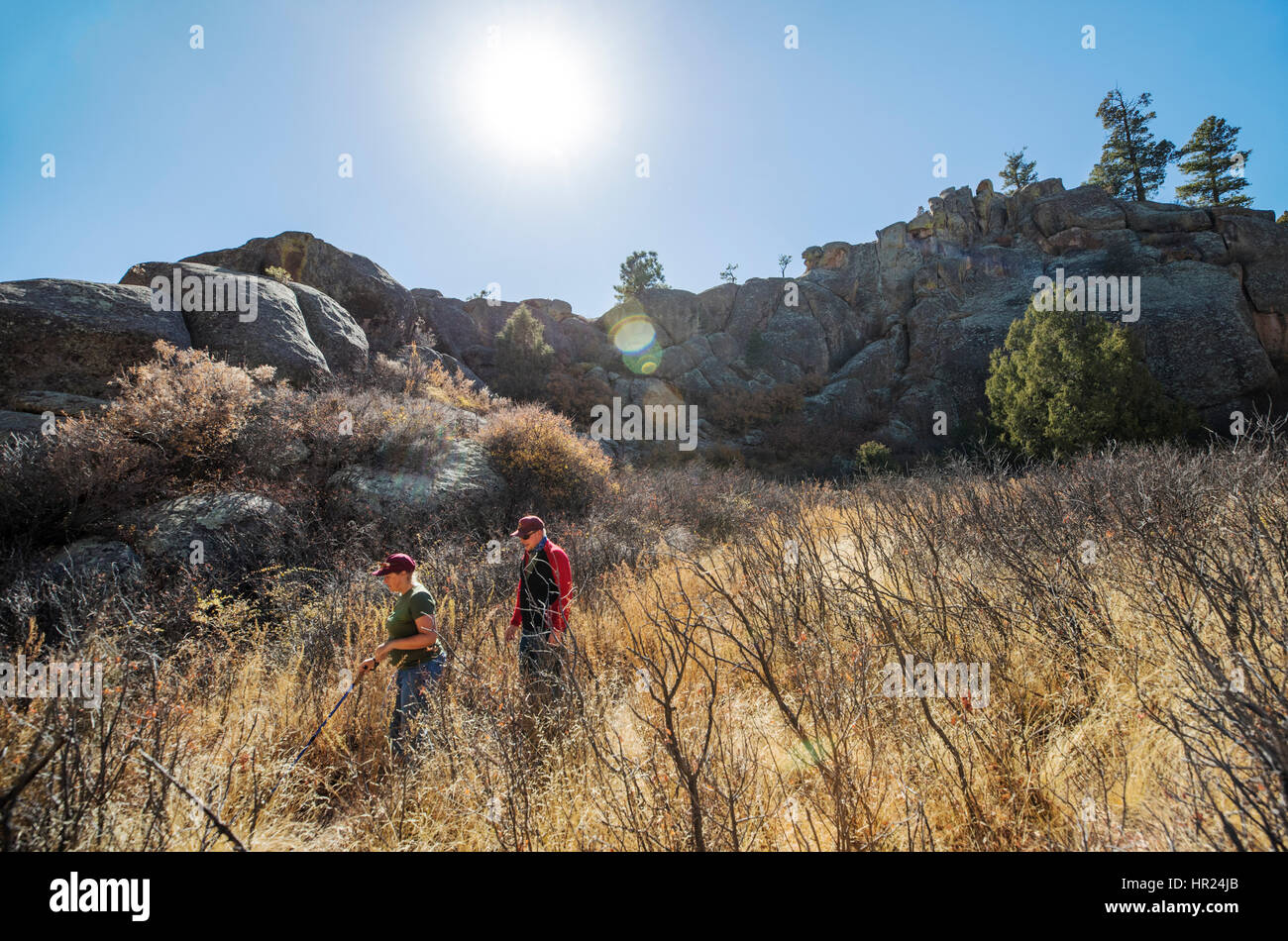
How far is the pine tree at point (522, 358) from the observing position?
2241cm

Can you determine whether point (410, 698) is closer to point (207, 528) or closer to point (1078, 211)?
point (207, 528)

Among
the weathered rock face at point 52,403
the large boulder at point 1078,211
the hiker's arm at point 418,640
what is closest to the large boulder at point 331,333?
the weathered rock face at point 52,403

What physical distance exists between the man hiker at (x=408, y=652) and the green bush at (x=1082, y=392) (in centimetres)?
1687

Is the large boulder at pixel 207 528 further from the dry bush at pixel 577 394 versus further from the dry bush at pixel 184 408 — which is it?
the dry bush at pixel 577 394

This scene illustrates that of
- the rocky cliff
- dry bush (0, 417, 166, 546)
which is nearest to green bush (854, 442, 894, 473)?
the rocky cliff

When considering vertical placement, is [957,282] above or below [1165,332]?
above

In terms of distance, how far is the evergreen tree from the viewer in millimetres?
33281

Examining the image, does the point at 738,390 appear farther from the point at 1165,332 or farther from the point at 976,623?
the point at 976,623

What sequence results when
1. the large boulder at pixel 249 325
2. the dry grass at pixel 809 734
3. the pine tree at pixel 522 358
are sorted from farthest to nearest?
the pine tree at pixel 522 358, the large boulder at pixel 249 325, the dry grass at pixel 809 734

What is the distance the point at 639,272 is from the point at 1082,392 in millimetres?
26457

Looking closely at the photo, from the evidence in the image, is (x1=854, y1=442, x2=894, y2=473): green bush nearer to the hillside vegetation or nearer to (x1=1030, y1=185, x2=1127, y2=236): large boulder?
the hillside vegetation
